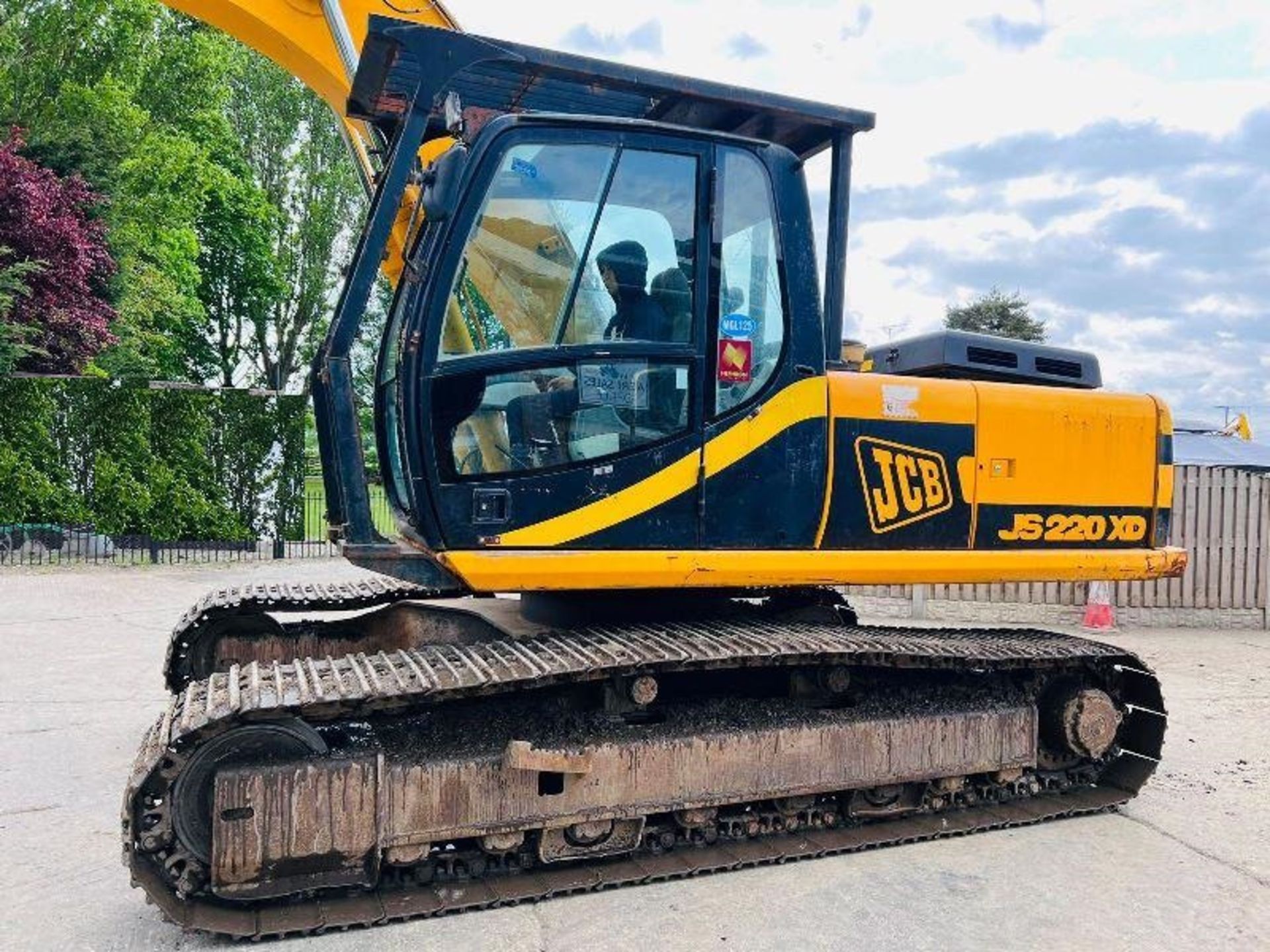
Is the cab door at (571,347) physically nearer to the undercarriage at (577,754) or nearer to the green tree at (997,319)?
the undercarriage at (577,754)

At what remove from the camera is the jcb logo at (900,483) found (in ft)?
13.4

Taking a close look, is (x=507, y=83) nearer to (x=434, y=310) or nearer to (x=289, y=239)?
(x=434, y=310)

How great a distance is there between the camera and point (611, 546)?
370cm

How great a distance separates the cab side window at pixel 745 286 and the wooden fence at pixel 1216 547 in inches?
265

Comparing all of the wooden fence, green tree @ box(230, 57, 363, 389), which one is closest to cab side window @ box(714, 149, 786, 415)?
the wooden fence

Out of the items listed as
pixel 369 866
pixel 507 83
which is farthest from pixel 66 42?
pixel 369 866

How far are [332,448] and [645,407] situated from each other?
45.6 inches

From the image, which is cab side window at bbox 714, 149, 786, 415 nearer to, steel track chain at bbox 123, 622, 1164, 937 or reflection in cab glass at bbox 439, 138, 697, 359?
reflection in cab glass at bbox 439, 138, 697, 359

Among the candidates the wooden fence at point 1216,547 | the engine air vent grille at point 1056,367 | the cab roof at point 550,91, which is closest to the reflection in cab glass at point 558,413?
the cab roof at point 550,91

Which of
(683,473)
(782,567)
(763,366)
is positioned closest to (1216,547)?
(782,567)

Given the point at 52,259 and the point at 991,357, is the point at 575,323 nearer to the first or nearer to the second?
the point at 991,357

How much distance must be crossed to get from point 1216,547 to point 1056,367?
21.1ft

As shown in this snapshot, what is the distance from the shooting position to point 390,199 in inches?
145

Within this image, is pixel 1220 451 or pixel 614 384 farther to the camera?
pixel 1220 451
